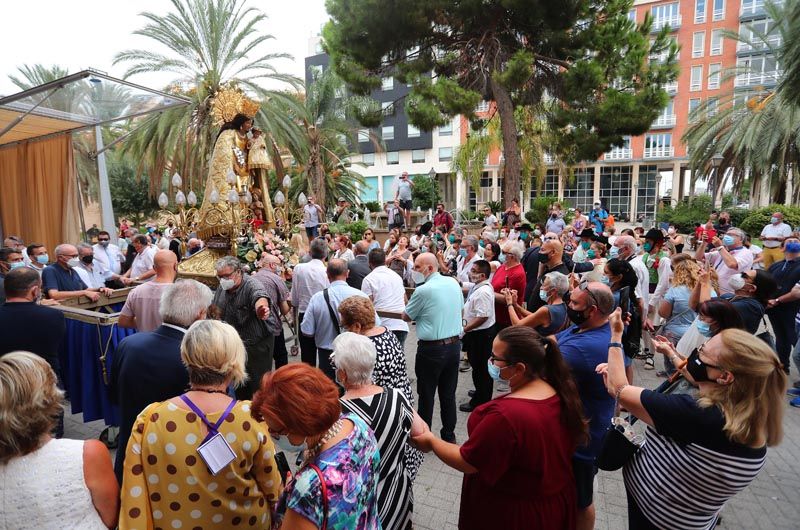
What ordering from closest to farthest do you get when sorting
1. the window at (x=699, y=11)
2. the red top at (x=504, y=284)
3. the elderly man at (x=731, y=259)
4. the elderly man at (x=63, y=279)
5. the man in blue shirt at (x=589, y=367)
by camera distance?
the man in blue shirt at (x=589, y=367), the red top at (x=504, y=284), the elderly man at (x=63, y=279), the elderly man at (x=731, y=259), the window at (x=699, y=11)

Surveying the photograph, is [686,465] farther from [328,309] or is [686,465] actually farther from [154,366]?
[328,309]

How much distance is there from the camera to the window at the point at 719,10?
124 ft

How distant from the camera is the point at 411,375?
6.36 m

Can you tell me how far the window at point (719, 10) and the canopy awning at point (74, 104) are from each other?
150 ft

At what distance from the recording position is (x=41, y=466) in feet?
5.49

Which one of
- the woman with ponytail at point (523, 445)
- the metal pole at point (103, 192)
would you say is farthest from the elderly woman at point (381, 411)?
the metal pole at point (103, 192)

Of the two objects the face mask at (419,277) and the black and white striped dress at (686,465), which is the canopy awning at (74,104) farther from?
the black and white striped dress at (686,465)

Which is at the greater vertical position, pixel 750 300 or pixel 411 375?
pixel 750 300

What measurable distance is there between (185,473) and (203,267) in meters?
6.85

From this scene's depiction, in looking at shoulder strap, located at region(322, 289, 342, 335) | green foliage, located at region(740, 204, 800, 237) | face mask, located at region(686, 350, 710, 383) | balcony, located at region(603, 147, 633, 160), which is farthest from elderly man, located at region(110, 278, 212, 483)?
balcony, located at region(603, 147, 633, 160)

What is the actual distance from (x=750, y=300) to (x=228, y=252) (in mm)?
7495

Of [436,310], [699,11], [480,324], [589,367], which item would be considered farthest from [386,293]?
[699,11]

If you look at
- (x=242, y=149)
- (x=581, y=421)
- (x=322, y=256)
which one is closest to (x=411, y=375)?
(x=322, y=256)

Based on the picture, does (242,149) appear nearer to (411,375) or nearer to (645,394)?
(411,375)
